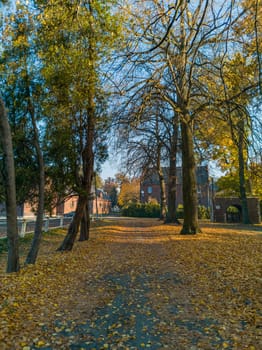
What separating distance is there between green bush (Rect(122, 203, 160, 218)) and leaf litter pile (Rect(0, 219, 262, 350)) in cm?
3395

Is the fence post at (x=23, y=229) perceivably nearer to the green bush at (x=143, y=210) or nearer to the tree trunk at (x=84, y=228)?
the tree trunk at (x=84, y=228)

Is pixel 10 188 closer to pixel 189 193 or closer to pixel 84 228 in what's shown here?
pixel 84 228

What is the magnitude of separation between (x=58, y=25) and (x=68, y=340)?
6.06 m

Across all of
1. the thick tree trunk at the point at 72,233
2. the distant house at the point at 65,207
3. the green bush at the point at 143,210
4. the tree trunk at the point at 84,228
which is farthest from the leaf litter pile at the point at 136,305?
the green bush at the point at 143,210

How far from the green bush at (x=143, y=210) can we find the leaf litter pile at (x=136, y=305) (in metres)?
→ 34.0

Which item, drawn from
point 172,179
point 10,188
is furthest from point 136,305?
point 172,179

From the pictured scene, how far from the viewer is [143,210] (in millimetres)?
42375

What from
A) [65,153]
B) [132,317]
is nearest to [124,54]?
[65,153]

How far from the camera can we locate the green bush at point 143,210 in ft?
136

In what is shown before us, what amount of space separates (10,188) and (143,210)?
36.8 meters

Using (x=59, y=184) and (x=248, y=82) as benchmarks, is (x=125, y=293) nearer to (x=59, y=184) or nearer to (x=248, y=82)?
(x=59, y=184)

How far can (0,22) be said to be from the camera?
23.6ft

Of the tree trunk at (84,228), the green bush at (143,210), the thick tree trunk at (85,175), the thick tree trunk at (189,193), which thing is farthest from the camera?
the green bush at (143,210)

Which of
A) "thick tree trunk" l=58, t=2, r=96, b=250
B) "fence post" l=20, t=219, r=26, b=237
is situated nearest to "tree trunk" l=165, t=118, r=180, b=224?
"thick tree trunk" l=58, t=2, r=96, b=250
